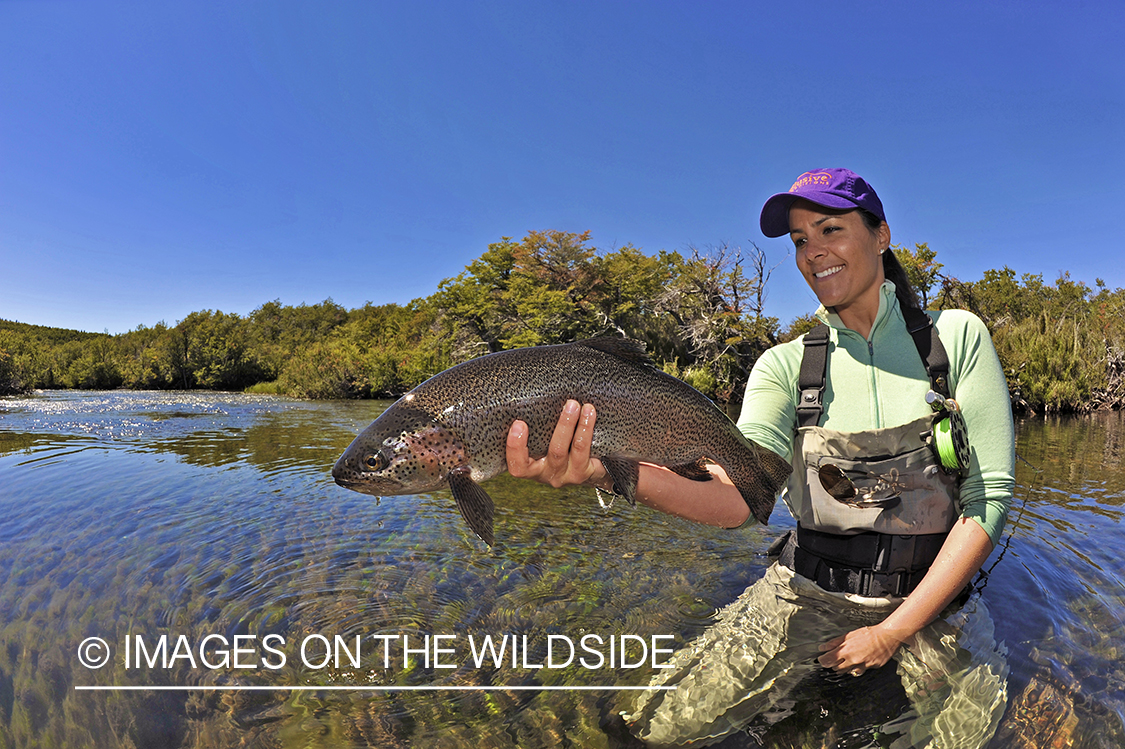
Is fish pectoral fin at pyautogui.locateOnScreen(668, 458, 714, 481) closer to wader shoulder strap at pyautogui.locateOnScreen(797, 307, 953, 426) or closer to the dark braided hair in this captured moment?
wader shoulder strap at pyautogui.locateOnScreen(797, 307, 953, 426)

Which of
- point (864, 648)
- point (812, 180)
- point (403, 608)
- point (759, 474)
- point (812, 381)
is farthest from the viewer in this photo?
point (403, 608)

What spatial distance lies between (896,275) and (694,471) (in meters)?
1.72

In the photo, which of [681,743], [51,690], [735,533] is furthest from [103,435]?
[681,743]

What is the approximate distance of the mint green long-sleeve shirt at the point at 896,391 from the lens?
275cm

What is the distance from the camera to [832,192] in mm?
2900

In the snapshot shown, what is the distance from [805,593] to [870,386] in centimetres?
130

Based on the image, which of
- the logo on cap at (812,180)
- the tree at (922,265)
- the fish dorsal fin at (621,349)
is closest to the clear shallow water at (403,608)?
the fish dorsal fin at (621,349)

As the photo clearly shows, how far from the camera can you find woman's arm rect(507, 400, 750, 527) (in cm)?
286

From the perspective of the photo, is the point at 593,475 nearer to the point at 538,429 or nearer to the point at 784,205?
the point at 538,429

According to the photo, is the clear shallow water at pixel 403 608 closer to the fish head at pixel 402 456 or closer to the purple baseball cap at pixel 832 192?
the fish head at pixel 402 456

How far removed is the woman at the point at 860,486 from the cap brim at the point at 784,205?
0.04ft

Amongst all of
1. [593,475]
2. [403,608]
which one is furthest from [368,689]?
[593,475]

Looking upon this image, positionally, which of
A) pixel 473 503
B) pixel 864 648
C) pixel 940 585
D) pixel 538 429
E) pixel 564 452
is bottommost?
pixel 864 648

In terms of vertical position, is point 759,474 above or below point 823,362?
below
